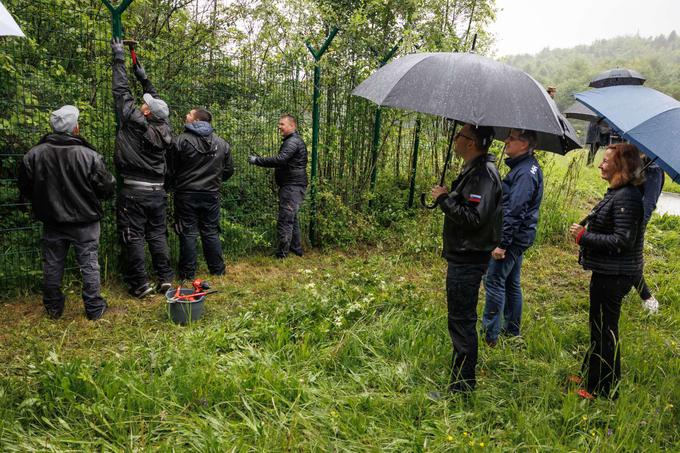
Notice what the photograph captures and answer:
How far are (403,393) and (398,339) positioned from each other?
1.95 feet

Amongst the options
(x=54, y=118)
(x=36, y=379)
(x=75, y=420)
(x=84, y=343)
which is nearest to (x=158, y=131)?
(x=54, y=118)

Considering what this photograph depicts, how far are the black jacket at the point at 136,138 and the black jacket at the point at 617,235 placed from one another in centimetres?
390

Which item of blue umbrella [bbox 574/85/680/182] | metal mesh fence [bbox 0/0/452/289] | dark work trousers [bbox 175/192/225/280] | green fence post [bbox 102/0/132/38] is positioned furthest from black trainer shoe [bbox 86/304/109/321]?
blue umbrella [bbox 574/85/680/182]

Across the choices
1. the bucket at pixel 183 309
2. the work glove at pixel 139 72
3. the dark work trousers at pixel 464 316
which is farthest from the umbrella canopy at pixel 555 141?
the work glove at pixel 139 72

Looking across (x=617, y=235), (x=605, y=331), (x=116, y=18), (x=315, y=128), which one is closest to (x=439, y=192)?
(x=617, y=235)

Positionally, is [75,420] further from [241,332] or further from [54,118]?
[54,118]

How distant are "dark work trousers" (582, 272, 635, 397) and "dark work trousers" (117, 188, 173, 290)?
13.2 feet

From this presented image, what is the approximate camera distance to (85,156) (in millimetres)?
4020

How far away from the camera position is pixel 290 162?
5.96 meters

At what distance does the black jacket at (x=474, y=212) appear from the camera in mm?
2912

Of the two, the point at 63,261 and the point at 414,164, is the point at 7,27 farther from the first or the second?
the point at 414,164

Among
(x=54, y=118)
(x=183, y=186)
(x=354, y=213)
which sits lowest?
(x=354, y=213)

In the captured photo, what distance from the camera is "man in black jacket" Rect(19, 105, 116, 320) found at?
3.92 metres

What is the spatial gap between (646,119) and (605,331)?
4.61ft
